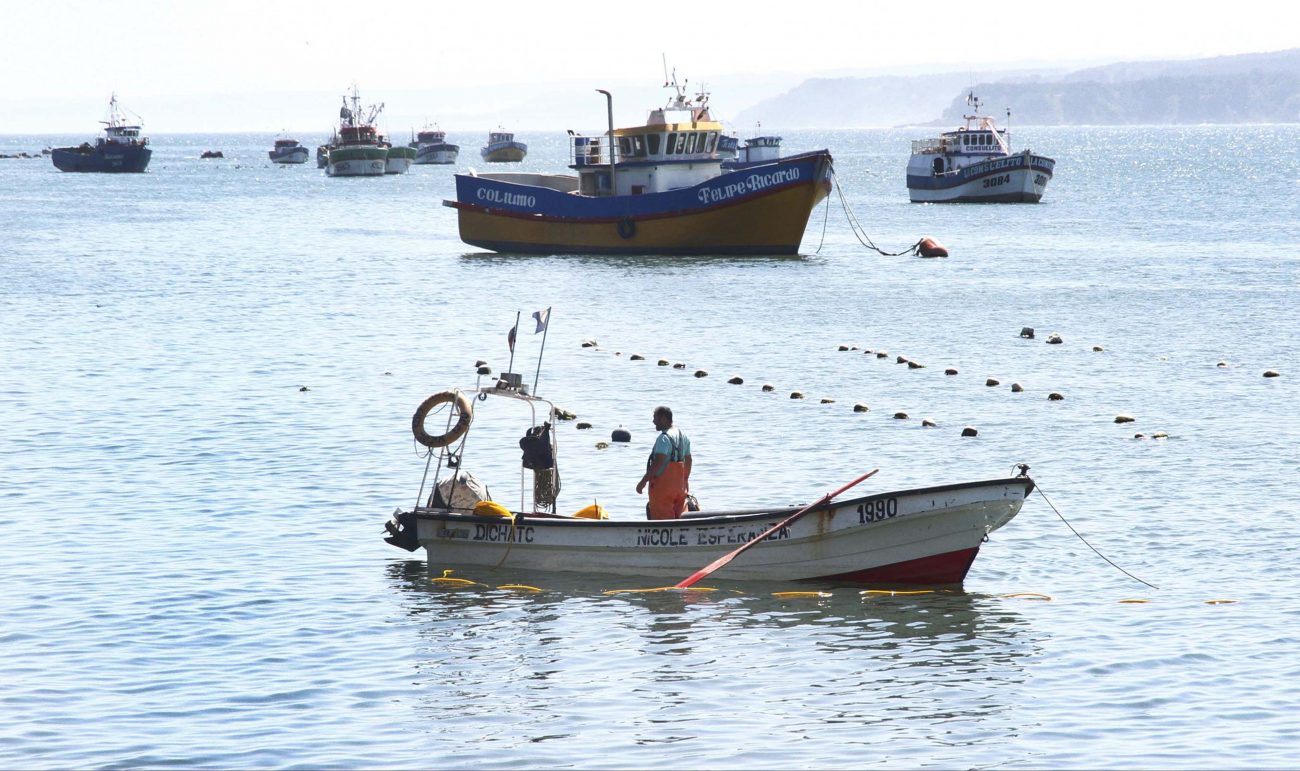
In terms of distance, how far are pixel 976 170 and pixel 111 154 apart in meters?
111

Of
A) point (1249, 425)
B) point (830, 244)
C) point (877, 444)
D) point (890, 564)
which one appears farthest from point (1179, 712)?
point (830, 244)

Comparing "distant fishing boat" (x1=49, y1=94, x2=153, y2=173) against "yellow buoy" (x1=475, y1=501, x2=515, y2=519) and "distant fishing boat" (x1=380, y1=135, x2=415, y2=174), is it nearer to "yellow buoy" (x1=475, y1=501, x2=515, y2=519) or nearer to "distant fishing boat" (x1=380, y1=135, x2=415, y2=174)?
"distant fishing boat" (x1=380, y1=135, x2=415, y2=174)

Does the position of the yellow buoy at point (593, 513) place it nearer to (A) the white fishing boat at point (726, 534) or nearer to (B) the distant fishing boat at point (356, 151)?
(A) the white fishing boat at point (726, 534)

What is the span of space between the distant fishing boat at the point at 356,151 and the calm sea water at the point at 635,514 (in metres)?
109

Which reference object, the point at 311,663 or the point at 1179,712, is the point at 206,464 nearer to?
the point at 311,663

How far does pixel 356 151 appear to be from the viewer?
16262 centimetres

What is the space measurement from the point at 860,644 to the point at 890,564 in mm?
1964

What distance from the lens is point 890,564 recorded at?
18484 mm

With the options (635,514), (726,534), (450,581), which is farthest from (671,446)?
(635,514)

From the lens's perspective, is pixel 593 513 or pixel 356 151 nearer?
pixel 593 513

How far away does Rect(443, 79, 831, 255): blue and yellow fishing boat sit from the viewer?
6009 cm

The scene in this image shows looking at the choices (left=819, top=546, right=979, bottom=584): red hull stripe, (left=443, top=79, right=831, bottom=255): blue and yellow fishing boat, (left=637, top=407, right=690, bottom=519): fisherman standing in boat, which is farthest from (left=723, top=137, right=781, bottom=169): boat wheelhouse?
(left=819, top=546, right=979, bottom=584): red hull stripe

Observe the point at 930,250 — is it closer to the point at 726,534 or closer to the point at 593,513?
the point at 593,513

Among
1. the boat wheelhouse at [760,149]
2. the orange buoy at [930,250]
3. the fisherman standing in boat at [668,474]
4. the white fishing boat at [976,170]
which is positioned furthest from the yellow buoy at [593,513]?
the boat wheelhouse at [760,149]
